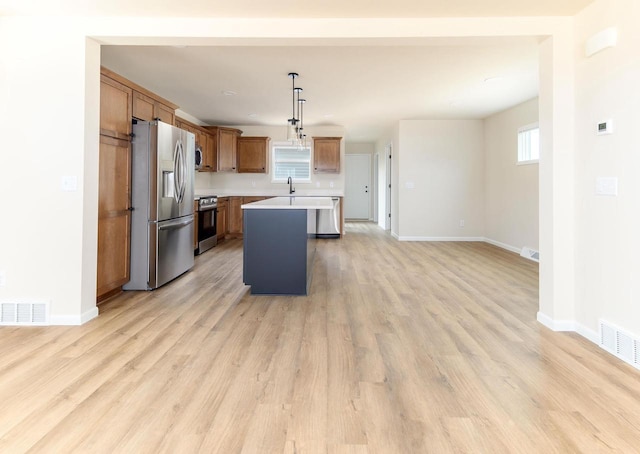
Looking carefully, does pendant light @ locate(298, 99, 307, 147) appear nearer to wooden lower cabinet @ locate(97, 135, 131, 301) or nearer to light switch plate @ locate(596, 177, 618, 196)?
wooden lower cabinet @ locate(97, 135, 131, 301)

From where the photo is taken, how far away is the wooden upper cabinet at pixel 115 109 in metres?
3.13

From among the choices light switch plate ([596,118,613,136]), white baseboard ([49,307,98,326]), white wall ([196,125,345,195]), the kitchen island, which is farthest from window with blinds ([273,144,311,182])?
light switch plate ([596,118,613,136])

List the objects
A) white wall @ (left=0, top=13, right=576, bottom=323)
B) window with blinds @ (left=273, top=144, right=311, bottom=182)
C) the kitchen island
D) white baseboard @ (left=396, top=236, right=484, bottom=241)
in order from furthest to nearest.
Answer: window with blinds @ (left=273, top=144, right=311, bottom=182) < white baseboard @ (left=396, top=236, right=484, bottom=241) < the kitchen island < white wall @ (left=0, top=13, right=576, bottom=323)

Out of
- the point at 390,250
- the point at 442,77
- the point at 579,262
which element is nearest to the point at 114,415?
the point at 579,262

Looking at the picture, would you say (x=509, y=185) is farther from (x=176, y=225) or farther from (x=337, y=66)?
(x=176, y=225)

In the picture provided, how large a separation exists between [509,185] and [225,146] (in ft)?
17.5

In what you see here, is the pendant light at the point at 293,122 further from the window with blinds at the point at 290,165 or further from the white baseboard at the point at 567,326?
the white baseboard at the point at 567,326

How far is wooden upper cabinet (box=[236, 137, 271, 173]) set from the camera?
25.7ft

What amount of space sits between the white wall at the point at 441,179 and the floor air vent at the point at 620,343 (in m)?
5.15

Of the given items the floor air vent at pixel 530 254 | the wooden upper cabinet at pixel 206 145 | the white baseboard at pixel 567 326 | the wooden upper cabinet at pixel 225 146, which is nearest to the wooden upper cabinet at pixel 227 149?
the wooden upper cabinet at pixel 225 146

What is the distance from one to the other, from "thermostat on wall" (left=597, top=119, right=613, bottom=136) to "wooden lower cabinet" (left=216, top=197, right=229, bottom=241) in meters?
5.72

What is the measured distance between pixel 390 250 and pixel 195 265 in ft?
10.3

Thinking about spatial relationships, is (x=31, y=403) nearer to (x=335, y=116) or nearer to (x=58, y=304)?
(x=58, y=304)

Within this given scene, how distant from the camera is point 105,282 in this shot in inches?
129
